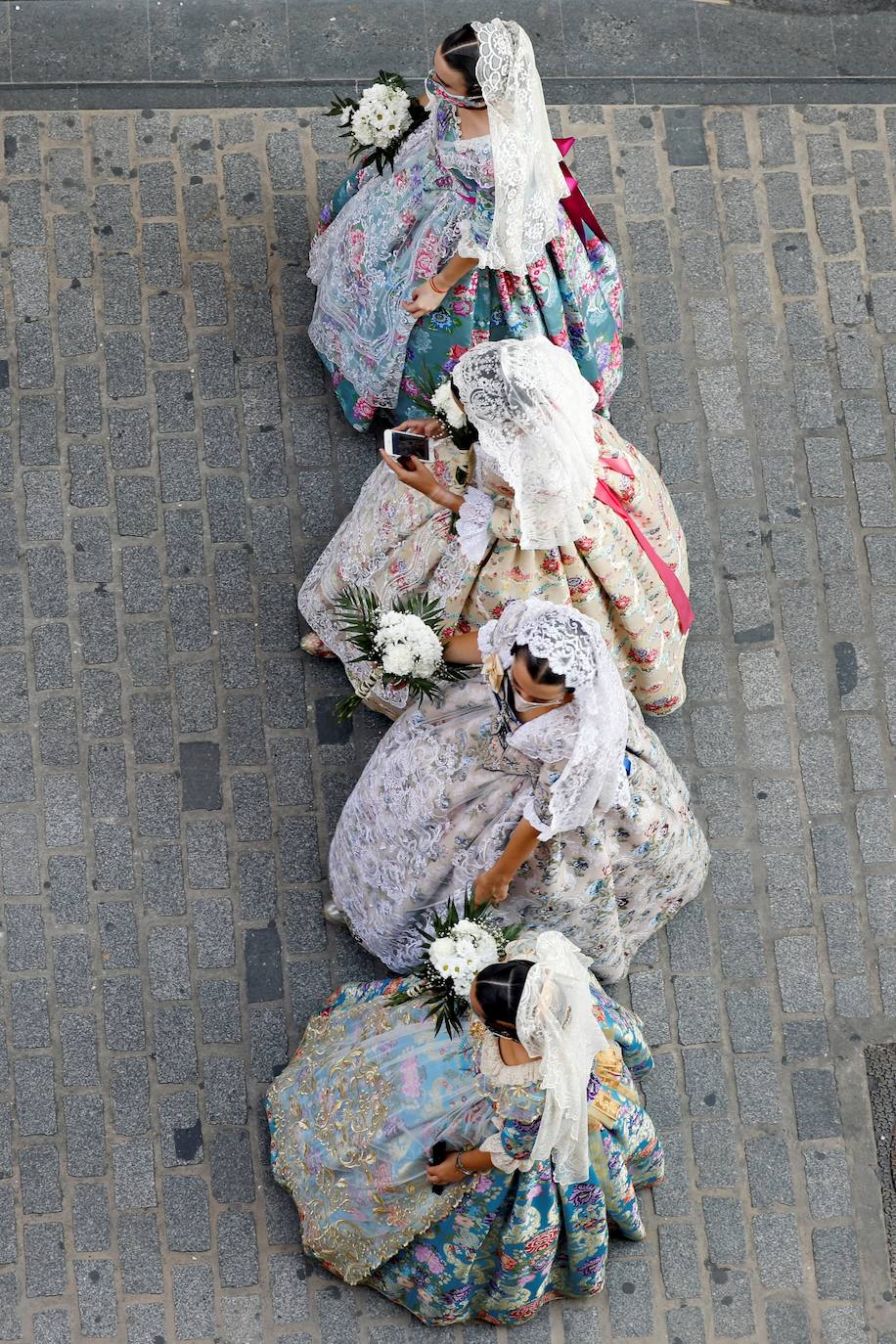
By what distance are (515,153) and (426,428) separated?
94 cm

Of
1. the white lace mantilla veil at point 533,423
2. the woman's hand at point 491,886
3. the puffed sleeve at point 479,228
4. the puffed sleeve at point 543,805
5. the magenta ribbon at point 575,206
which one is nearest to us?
the puffed sleeve at point 543,805

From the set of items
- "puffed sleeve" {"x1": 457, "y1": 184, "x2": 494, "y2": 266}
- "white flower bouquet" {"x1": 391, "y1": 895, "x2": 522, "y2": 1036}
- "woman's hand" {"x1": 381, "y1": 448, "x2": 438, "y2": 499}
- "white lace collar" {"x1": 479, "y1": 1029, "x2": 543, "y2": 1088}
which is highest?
"puffed sleeve" {"x1": 457, "y1": 184, "x2": 494, "y2": 266}

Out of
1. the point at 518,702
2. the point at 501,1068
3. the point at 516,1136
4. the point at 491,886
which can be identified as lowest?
the point at 516,1136

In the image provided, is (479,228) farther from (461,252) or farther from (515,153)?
(515,153)

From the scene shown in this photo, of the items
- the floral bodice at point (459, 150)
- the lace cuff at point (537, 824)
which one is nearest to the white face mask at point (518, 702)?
the lace cuff at point (537, 824)

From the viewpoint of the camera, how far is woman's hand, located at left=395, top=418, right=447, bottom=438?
5.38 metres

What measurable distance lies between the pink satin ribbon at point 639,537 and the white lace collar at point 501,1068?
178cm

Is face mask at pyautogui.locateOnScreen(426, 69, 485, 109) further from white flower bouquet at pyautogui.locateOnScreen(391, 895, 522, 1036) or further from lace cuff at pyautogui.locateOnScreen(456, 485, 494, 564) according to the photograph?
white flower bouquet at pyautogui.locateOnScreen(391, 895, 522, 1036)

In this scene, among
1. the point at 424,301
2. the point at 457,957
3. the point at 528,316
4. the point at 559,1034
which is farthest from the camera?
the point at 528,316

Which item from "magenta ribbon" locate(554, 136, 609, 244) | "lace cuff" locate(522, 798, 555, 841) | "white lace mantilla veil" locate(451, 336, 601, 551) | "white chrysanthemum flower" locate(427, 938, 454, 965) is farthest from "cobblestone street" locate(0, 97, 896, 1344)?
"white lace mantilla veil" locate(451, 336, 601, 551)

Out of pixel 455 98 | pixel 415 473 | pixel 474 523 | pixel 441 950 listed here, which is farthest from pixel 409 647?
pixel 455 98

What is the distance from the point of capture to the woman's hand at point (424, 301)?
5656 millimetres

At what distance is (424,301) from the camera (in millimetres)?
5688

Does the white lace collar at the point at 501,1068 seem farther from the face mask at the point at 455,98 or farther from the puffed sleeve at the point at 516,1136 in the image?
the face mask at the point at 455,98
